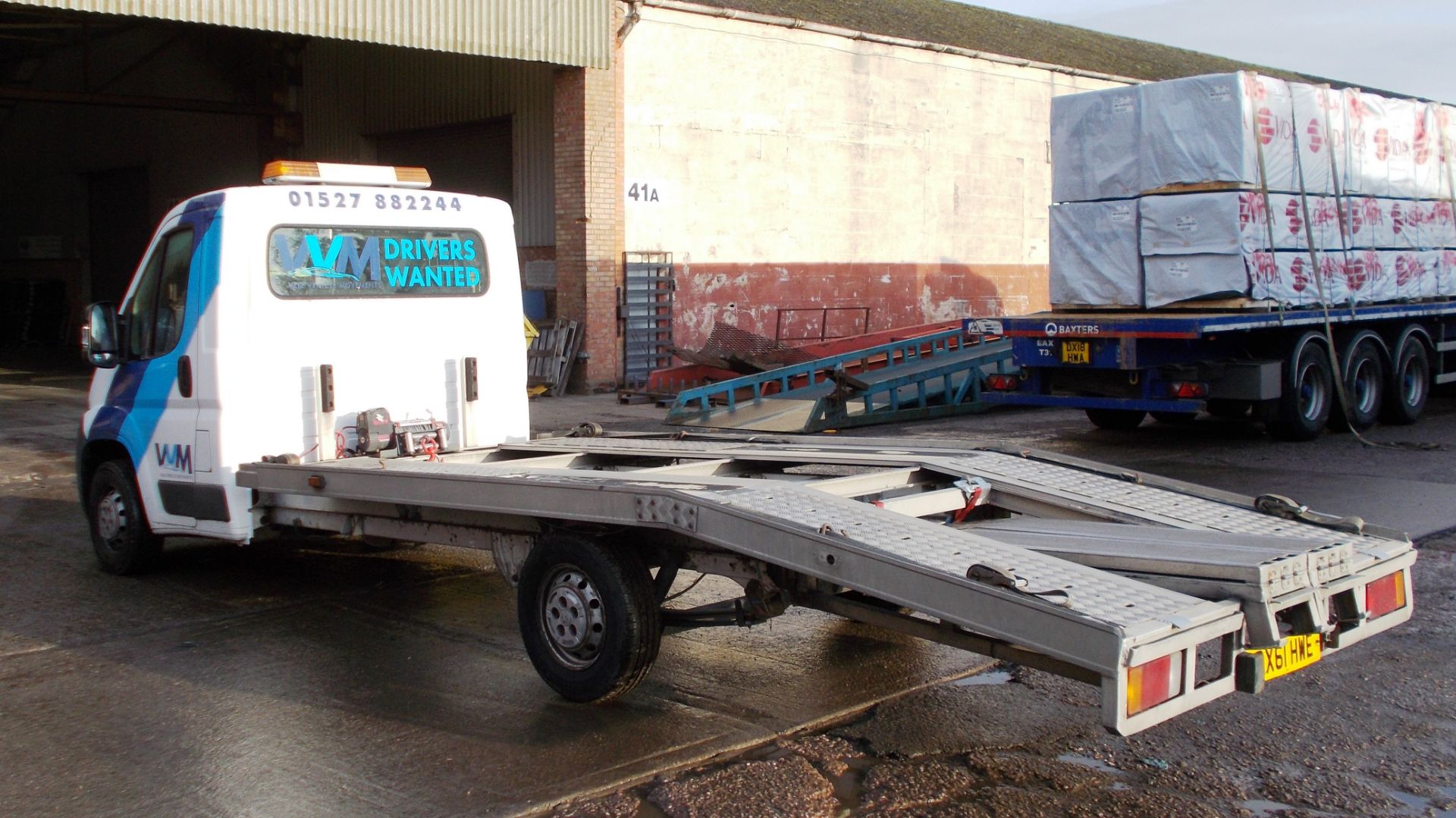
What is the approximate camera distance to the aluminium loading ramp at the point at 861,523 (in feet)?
11.9

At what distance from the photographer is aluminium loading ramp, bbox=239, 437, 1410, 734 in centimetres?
362

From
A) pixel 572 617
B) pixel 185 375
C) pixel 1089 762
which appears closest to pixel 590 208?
pixel 185 375

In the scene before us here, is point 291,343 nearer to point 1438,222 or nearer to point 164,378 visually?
point 164,378

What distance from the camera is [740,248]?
20.8 metres

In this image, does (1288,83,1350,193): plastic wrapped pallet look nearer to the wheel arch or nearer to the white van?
the white van

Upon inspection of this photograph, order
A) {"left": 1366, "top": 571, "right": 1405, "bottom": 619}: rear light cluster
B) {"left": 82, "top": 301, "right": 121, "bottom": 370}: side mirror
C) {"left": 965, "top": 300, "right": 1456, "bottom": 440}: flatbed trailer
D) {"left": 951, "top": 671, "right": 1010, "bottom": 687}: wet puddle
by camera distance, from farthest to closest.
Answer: {"left": 965, "top": 300, "right": 1456, "bottom": 440}: flatbed trailer → {"left": 82, "top": 301, "right": 121, "bottom": 370}: side mirror → {"left": 951, "top": 671, "right": 1010, "bottom": 687}: wet puddle → {"left": 1366, "top": 571, "right": 1405, "bottom": 619}: rear light cluster

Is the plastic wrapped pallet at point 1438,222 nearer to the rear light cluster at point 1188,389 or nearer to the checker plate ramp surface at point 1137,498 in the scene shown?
the rear light cluster at point 1188,389

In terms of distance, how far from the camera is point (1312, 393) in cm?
1288

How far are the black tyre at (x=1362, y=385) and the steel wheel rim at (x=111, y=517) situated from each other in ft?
36.5

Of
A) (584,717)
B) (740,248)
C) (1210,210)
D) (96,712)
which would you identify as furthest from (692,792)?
(740,248)

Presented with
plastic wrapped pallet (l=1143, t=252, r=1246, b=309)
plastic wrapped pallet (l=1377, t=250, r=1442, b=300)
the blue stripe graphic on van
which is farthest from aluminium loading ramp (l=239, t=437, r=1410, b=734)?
plastic wrapped pallet (l=1377, t=250, r=1442, b=300)

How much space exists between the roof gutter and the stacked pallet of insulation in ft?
25.9

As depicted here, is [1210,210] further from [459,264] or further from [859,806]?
[859,806]

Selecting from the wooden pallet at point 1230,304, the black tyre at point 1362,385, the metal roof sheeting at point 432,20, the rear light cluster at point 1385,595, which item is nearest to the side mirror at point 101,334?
the rear light cluster at point 1385,595
